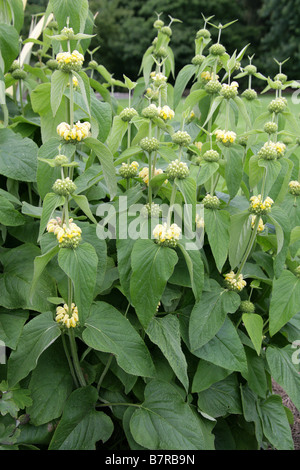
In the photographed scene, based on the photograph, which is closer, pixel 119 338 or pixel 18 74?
pixel 119 338

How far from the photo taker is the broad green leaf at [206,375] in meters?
1.63

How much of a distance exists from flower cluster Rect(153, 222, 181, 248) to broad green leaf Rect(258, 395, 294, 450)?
0.79 metres

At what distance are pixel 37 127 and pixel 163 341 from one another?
1024mm

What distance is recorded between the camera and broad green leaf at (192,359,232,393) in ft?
5.34

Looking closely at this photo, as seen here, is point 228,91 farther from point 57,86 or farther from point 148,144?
point 57,86

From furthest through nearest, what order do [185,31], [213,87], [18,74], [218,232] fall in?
[185,31] < [18,74] < [213,87] < [218,232]

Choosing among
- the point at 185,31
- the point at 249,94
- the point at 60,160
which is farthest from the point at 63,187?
the point at 185,31

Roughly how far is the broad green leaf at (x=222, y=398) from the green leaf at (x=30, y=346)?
58cm

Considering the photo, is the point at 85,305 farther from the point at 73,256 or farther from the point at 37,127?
the point at 37,127

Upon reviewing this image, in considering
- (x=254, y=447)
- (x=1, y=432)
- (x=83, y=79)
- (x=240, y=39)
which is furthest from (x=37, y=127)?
(x=240, y=39)

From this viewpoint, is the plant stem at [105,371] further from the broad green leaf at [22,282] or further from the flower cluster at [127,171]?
the flower cluster at [127,171]

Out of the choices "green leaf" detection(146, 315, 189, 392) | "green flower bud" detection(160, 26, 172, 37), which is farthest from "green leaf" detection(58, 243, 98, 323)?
"green flower bud" detection(160, 26, 172, 37)

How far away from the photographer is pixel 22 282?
5.28 ft

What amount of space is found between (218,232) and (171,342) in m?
0.38
